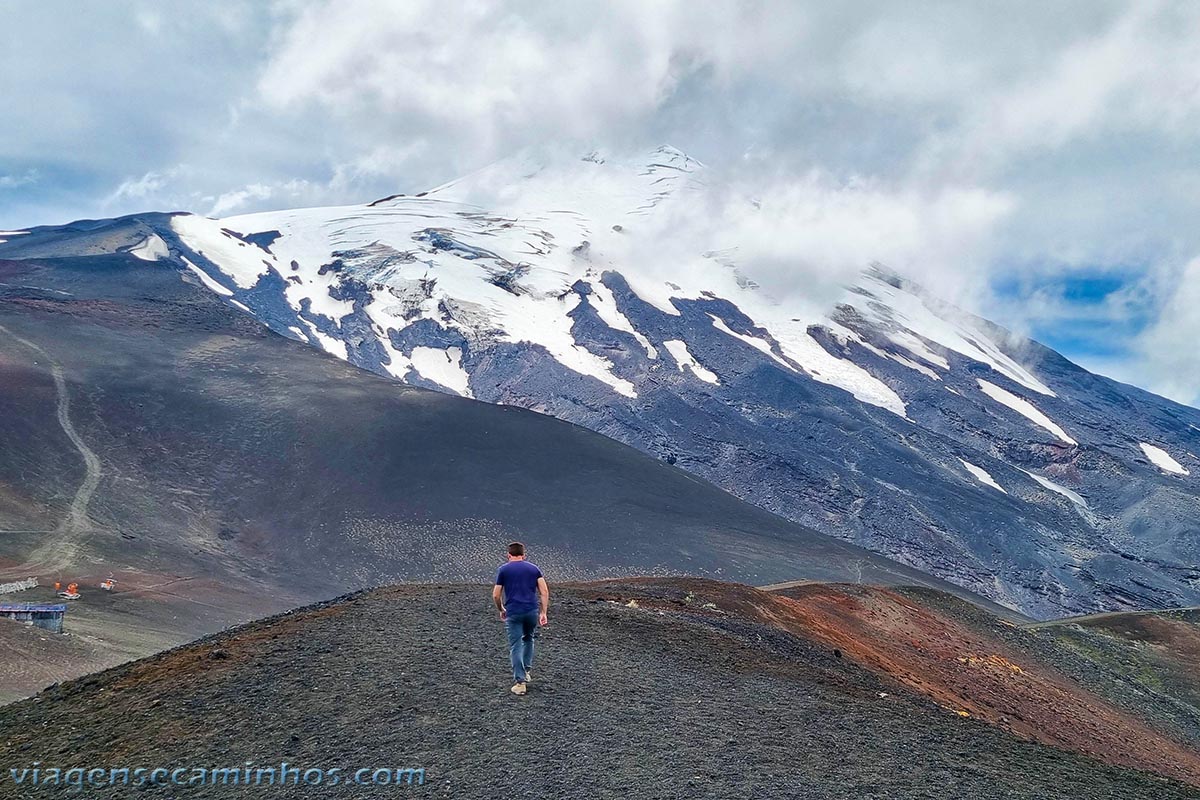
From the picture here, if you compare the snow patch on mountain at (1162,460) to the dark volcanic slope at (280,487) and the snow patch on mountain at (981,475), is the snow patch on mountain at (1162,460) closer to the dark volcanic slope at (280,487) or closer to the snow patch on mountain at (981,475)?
the snow patch on mountain at (981,475)

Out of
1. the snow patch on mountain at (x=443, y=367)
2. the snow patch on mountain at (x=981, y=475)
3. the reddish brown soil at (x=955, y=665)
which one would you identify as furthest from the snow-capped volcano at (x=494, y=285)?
the reddish brown soil at (x=955, y=665)

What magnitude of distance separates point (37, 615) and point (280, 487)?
2760 centimetres

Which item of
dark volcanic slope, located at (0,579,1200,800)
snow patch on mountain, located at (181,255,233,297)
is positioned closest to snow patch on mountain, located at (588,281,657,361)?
snow patch on mountain, located at (181,255,233,297)

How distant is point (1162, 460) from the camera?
382ft

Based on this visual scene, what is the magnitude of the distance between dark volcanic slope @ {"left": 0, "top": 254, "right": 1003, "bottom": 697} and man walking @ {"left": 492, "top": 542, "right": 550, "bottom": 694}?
2124 centimetres

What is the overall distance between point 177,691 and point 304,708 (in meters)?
1.44

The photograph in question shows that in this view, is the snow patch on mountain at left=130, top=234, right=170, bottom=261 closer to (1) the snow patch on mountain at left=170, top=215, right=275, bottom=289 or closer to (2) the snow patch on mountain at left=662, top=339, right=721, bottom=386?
(1) the snow patch on mountain at left=170, top=215, right=275, bottom=289

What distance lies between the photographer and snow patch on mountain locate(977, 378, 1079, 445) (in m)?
115

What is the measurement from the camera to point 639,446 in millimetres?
88875

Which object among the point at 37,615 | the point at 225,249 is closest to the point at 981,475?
the point at 37,615

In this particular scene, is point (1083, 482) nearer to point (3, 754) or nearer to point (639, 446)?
point (639, 446)

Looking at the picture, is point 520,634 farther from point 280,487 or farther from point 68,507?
point 280,487

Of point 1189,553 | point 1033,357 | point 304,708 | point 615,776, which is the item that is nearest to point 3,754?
point 304,708

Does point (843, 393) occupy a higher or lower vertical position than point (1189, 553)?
higher
